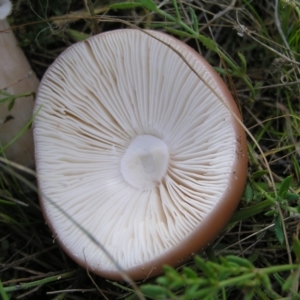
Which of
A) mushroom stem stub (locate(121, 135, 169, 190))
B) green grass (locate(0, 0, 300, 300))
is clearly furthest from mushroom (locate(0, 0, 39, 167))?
mushroom stem stub (locate(121, 135, 169, 190))

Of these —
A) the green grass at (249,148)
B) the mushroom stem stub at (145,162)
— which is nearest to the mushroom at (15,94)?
the green grass at (249,148)

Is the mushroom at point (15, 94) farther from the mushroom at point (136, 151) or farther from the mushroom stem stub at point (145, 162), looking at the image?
the mushroom stem stub at point (145, 162)

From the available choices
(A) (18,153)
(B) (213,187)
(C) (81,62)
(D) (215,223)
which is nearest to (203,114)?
(B) (213,187)

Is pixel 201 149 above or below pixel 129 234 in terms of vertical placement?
above

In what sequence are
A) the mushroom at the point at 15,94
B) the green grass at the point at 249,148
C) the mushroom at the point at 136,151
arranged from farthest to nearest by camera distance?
1. the mushroom at the point at 15,94
2. the green grass at the point at 249,148
3. the mushroom at the point at 136,151

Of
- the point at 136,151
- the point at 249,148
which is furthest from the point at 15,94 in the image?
the point at 249,148

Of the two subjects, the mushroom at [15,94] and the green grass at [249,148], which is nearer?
the green grass at [249,148]

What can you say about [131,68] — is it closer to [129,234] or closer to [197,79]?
[197,79]

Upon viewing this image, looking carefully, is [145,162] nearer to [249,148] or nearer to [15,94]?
[249,148]
